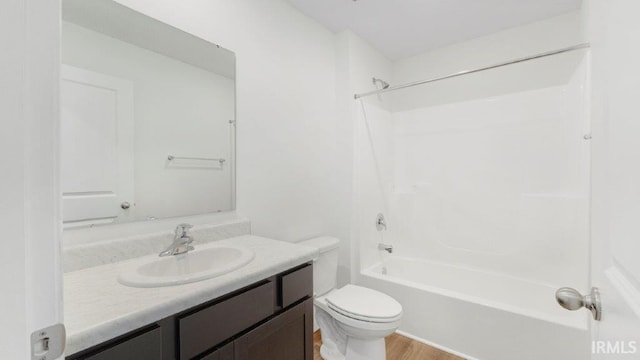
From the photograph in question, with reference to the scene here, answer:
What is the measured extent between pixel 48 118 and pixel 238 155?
1253 millimetres

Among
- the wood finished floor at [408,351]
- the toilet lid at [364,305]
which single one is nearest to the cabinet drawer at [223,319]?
the toilet lid at [364,305]

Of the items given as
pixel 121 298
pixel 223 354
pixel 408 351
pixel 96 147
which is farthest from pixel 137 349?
pixel 408 351

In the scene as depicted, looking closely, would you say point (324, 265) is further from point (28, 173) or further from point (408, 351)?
point (28, 173)

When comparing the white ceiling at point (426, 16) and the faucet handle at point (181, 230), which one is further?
the white ceiling at point (426, 16)

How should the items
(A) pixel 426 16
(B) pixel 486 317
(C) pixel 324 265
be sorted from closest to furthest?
1. (B) pixel 486 317
2. (C) pixel 324 265
3. (A) pixel 426 16

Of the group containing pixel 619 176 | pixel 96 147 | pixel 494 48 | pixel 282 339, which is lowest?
pixel 282 339

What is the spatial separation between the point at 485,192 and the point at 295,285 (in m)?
2.01

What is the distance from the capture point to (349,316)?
1523mm

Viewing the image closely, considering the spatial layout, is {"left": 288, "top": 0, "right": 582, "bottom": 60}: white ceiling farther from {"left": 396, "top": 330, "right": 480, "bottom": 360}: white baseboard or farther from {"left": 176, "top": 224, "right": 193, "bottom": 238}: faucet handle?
{"left": 396, "top": 330, "right": 480, "bottom": 360}: white baseboard

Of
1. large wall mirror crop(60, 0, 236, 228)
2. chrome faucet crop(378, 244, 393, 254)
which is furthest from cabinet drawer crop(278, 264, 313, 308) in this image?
chrome faucet crop(378, 244, 393, 254)

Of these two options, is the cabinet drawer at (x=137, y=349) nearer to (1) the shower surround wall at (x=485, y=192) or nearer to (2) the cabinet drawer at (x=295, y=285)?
(2) the cabinet drawer at (x=295, y=285)

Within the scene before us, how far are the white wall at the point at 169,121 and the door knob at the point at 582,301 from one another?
4.74 ft

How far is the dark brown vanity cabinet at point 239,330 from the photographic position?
0.72m

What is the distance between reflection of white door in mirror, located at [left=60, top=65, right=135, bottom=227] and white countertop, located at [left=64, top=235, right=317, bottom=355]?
0.80 ft
